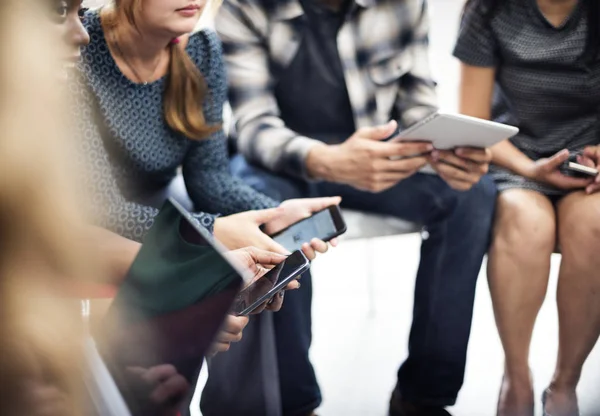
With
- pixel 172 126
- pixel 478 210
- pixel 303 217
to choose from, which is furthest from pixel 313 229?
pixel 478 210

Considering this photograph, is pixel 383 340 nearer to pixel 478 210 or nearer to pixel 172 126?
pixel 478 210

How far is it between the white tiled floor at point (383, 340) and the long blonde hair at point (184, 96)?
0.36m

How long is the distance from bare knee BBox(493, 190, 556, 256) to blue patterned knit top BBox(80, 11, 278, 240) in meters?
0.29

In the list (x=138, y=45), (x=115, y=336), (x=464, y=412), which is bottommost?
(x=464, y=412)

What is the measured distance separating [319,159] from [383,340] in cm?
25

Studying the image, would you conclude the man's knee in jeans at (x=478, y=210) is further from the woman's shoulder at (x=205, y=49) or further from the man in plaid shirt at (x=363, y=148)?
the woman's shoulder at (x=205, y=49)

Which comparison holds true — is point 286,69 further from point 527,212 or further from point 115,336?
point 115,336

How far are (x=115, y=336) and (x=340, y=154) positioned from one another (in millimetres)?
438

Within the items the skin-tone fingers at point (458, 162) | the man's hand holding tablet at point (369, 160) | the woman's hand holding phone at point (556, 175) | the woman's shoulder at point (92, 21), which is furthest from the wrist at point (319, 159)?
the woman's shoulder at point (92, 21)

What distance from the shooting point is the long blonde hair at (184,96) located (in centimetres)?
53

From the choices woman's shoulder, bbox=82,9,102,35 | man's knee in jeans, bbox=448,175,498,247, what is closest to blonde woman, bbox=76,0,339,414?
woman's shoulder, bbox=82,9,102,35

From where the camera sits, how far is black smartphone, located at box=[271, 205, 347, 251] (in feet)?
1.82

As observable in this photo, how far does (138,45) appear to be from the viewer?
0.49m

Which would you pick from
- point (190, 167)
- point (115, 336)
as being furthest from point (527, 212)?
point (115, 336)
